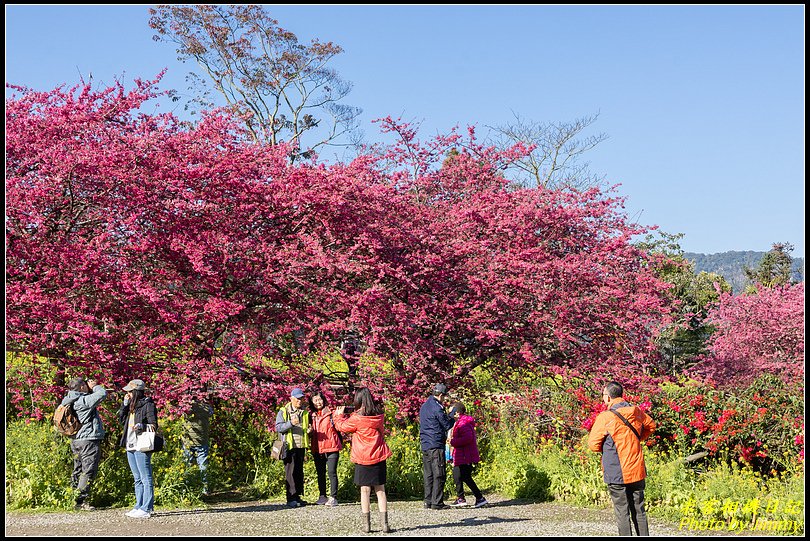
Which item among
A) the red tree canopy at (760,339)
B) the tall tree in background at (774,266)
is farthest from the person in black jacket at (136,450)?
the tall tree in background at (774,266)

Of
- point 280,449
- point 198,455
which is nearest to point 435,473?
point 280,449

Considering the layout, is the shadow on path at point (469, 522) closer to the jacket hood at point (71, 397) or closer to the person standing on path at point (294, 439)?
the person standing on path at point (294, 439)

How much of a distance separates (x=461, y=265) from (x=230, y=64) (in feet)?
66.4

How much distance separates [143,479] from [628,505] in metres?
5.04

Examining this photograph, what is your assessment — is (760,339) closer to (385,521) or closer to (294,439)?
(294,439)

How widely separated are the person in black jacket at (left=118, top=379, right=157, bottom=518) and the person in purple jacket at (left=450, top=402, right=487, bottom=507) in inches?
136

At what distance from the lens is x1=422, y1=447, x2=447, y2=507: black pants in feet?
33.5

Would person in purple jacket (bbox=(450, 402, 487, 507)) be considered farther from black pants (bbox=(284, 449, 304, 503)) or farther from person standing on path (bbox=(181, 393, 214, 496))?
person standing on path (bbox=(181, 393, 214, 496))

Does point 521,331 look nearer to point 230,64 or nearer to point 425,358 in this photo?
point 425,358

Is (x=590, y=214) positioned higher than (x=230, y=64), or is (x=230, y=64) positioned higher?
(x=230, y=64)

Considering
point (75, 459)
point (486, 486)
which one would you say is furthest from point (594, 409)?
point (75, 459)

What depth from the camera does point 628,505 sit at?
7910mm

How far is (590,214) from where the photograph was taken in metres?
14.5

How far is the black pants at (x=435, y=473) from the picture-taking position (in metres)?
10.2
